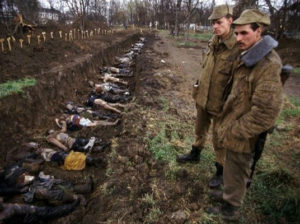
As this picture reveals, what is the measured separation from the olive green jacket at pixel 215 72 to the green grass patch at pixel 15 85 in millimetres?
4920

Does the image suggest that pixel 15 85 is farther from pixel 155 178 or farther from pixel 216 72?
pixel 216 72

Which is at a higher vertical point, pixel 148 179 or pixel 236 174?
pixel 236 174

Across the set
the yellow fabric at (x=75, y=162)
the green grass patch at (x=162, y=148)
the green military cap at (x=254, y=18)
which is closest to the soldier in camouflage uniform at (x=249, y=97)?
the green military cap at (x=254, y=18)

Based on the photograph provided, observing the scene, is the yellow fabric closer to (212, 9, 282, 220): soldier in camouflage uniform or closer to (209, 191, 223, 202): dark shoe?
(209, 191, 223, 202): dark shoe

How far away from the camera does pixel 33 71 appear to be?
7.48 metres

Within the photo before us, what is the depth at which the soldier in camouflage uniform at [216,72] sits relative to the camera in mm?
2422

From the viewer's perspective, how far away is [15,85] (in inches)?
232

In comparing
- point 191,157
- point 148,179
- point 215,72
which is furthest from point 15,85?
point 215,72

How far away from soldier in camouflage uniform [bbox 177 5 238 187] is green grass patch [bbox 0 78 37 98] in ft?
16.0

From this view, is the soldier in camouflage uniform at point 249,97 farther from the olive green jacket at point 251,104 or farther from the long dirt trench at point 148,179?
the long dirt trench at point 148,179

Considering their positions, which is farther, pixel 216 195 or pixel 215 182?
pixel 215 182

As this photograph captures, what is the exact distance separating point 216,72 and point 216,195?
4.91ft

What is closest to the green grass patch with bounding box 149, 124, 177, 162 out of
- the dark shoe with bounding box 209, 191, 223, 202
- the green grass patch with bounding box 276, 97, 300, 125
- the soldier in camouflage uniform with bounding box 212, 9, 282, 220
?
the dark shoe with bounding box 209, 191, 223, 202

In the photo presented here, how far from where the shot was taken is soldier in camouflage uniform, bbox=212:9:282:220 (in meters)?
1.77
